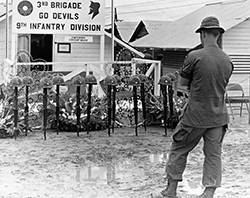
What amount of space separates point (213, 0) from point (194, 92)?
1650 cm

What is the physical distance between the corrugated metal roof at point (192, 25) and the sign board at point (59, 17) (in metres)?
3.00

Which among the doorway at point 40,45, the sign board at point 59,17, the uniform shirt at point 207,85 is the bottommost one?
the uniform shirt at point 207,85

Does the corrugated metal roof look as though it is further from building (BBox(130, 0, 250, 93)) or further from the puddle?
the puddle

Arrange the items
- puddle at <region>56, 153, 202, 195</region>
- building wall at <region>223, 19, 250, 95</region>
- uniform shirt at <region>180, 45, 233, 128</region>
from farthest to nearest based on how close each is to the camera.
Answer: building wall at <region>223, 19, 250, 95</region> < puddle at <region>56, 153, 202, 195</region> < uniform shirt at <region>180, 45, 233, 128</region>

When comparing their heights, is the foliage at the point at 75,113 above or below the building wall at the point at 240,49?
below

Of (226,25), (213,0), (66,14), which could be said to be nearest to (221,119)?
(66,14)

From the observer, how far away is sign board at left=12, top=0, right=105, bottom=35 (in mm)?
11500

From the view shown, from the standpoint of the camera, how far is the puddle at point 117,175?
20.1 feet

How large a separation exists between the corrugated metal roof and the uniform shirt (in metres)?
7.89

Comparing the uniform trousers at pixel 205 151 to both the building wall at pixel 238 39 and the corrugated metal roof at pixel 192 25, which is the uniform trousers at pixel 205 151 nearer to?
the corrugated metal roof at pixel 192 25

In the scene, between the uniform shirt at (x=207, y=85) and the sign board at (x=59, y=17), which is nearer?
the uniform shirt at (x=207, y=85)

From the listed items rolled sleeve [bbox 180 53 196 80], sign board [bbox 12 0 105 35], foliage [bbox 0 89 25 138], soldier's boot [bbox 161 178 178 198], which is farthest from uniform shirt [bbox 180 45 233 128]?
sign board [bbox 12 0 105 35]

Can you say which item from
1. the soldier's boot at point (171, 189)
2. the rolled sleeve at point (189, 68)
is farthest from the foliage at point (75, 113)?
the rolled sleeve at point (189, 68)

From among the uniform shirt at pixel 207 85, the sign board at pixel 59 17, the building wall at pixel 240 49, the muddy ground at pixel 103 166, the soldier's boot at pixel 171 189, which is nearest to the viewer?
the uniform shirt at pixel 207 85
